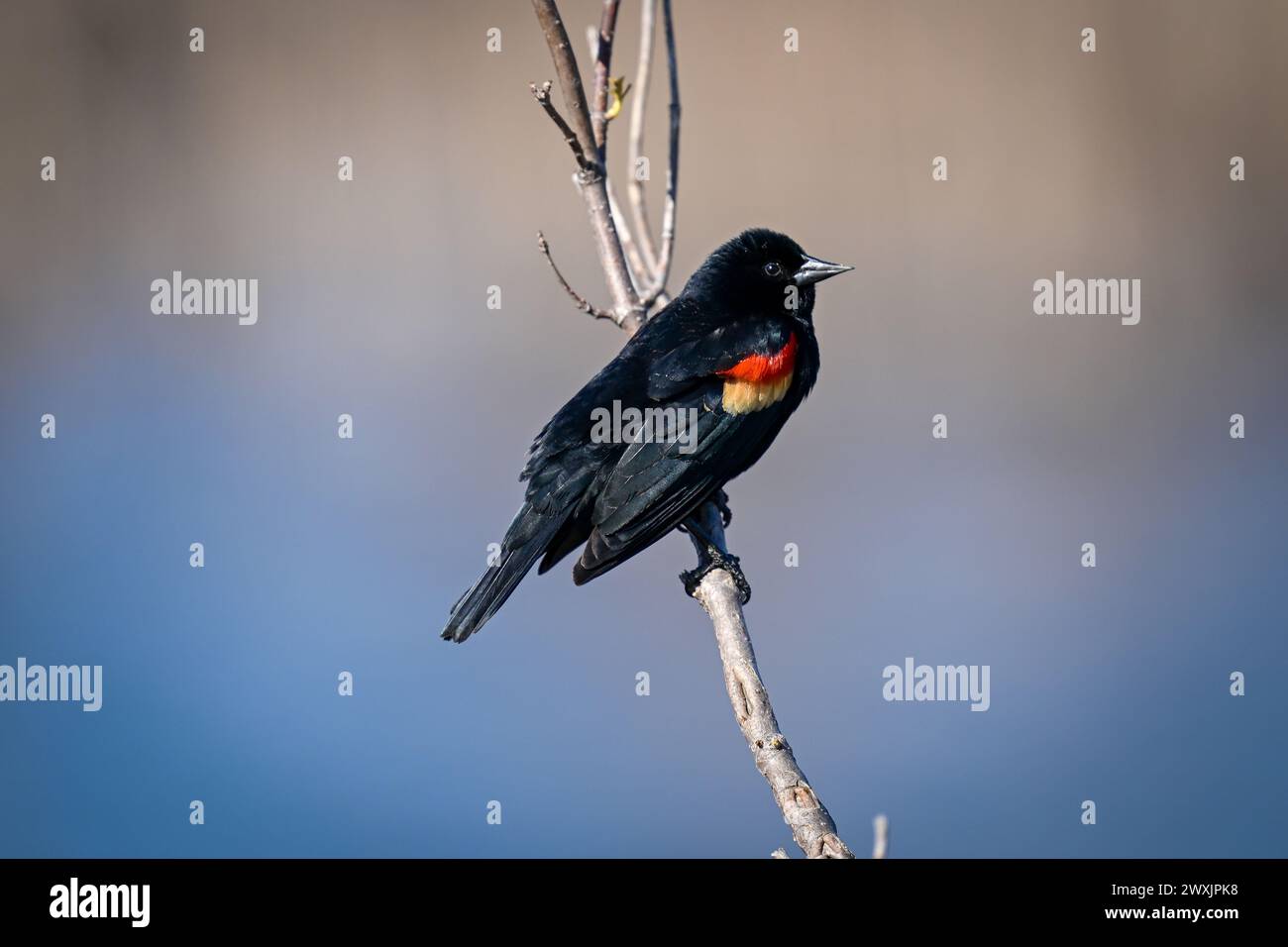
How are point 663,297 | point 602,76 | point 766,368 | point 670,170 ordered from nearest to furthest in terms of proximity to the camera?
point 602,76, point 670,170, point 766,368, point 663,297

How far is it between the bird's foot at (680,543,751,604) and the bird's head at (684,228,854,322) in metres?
0.87

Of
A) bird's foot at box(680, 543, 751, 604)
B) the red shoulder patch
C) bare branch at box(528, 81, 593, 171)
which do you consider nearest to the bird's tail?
bird's foot at box(680, 543, 751, 604)

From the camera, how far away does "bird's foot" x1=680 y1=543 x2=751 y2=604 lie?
10.9 ft

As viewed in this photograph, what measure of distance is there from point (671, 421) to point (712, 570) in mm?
469

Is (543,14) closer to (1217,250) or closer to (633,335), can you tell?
(633,335)

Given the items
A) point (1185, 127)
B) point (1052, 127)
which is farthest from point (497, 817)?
point (1185, 127)

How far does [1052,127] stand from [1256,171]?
1326 mm

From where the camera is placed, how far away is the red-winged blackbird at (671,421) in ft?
11.0

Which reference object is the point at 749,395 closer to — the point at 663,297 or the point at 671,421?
the point at 671,421

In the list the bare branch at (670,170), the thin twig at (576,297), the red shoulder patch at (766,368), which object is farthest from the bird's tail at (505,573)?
the bare branch at (670,170)

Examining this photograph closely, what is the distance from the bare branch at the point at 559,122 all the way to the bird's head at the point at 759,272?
63 centimetres

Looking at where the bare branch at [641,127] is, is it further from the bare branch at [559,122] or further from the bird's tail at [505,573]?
the bird's tail at [505,573]

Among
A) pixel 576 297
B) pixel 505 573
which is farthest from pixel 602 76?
pixel 505 573

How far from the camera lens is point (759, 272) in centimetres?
393
